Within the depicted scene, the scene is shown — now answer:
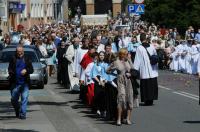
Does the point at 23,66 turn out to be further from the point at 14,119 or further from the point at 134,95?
the point at 134,95

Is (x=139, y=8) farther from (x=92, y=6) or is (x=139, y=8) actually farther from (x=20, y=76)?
(x=92, y=6)

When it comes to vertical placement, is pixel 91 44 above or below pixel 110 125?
above

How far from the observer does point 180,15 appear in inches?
1978

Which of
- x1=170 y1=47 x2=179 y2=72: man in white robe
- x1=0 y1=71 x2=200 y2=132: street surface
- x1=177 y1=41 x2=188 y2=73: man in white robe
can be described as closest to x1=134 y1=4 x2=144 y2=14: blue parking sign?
x1=170 y1=47 x2=179 y2=72: man in white robe

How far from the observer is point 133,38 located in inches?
1480

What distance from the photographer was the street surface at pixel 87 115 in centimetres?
1703

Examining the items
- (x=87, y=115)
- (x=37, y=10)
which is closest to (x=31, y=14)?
(x=37, y=10)

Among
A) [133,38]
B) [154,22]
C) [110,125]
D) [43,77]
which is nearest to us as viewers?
[110,125]

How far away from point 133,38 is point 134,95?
19.4m

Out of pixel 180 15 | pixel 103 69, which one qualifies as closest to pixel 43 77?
pixel 103 69

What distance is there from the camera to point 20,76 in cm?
1892

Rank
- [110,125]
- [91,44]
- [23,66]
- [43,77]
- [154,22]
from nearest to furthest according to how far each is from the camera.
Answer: [110,125]
[23,66]
[91,44]
[43,77]
[154,22]

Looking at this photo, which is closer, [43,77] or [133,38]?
[43,77]

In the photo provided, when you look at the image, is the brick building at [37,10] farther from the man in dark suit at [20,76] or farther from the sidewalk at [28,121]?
the man in dark suit at [20,76]
